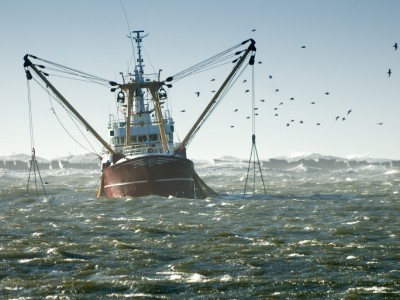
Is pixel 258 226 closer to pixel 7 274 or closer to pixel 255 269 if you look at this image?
pixel 255 269

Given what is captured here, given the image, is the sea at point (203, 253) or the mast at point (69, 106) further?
the mast at point (69, 106)

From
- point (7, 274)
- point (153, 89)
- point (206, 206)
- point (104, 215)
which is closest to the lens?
point (7, 274)

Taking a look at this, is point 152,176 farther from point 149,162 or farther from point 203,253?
point 203,253

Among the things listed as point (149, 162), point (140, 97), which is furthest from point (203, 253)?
point (140, 97)

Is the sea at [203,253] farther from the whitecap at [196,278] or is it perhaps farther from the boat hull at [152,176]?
the boat hull at [152,176]

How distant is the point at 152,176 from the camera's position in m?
45.0

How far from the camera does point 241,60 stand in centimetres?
4691

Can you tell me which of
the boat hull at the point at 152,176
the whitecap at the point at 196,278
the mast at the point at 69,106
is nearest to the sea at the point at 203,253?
the whitecap at the point at 196,278

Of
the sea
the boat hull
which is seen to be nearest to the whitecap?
the sea

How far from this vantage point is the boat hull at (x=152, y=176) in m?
44.9

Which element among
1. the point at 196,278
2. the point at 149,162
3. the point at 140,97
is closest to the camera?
the point at 196,278

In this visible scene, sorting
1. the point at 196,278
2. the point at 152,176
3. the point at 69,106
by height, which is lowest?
the point at 196,278

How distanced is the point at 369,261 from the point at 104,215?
1782 centimetres

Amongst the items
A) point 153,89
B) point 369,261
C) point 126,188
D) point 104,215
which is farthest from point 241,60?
point 369,261
